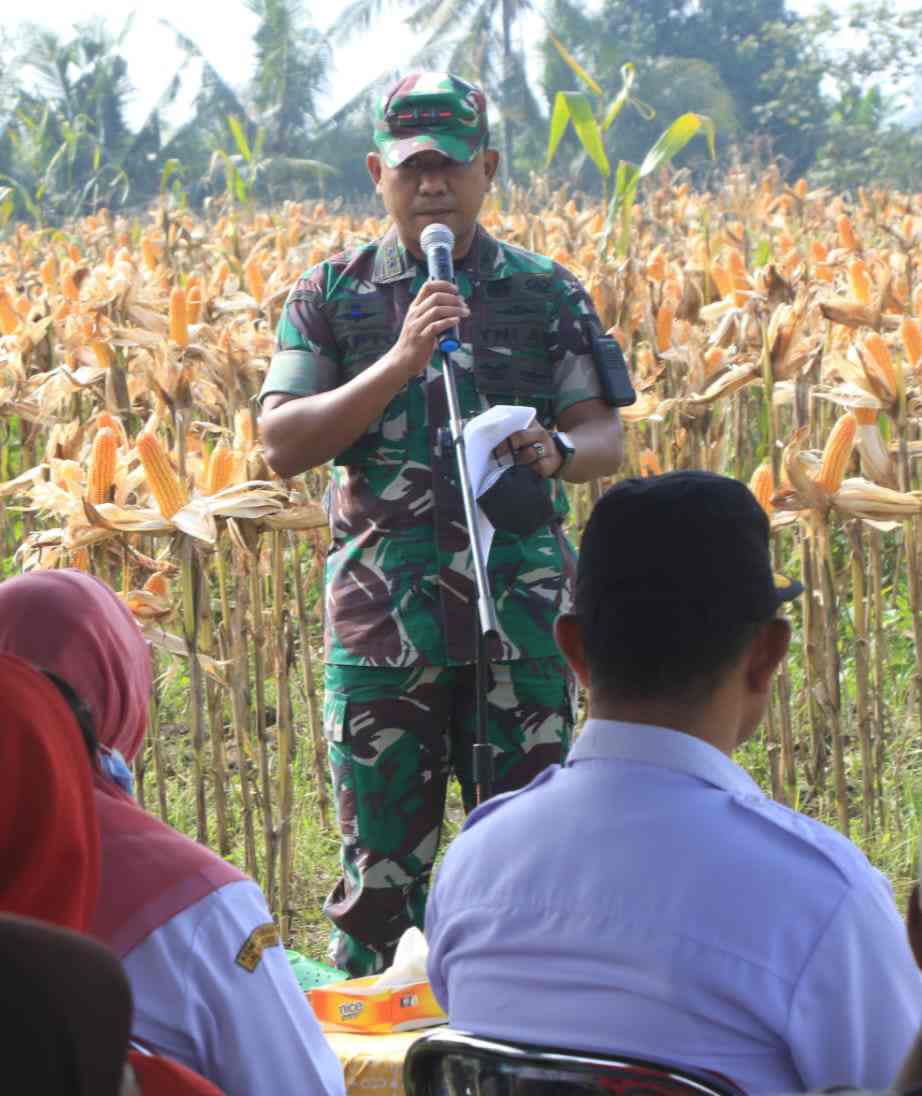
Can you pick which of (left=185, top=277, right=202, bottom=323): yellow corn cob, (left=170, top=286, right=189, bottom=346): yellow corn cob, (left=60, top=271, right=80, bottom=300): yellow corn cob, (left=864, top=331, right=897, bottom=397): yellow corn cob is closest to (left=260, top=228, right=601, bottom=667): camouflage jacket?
(left=864, top=331, right=897, bottom=397): yellow corn cob

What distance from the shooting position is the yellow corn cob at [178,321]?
4535 millimetres

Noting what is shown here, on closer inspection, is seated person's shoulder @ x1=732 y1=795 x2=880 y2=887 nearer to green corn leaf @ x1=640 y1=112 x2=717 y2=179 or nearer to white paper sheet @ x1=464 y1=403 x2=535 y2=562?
white paper sheet @ x1=464 y1=403 x2=535 y2=562

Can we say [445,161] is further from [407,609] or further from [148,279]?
[148,279]

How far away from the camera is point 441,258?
2.75 m

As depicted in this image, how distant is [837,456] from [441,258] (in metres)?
1.18

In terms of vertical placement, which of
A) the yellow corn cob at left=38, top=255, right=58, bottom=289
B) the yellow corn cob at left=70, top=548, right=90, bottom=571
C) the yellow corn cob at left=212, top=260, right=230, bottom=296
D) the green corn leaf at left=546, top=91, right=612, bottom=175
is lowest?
the yellow corn cob at left=70, top=548, right=90, bottom=571

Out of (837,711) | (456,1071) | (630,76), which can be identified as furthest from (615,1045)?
(630,76)

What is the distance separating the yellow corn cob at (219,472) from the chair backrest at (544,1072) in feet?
6.46

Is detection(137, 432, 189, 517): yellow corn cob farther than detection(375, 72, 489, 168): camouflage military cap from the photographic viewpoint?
Yes

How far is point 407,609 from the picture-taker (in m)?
2.89

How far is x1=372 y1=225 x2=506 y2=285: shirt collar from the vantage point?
295 centimetres

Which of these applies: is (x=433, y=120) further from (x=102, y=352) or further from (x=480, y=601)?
(x=102, y=352)

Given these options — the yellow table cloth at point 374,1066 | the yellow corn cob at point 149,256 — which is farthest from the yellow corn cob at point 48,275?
the yellow table cloth at point 374,1066

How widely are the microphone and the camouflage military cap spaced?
146 mm
